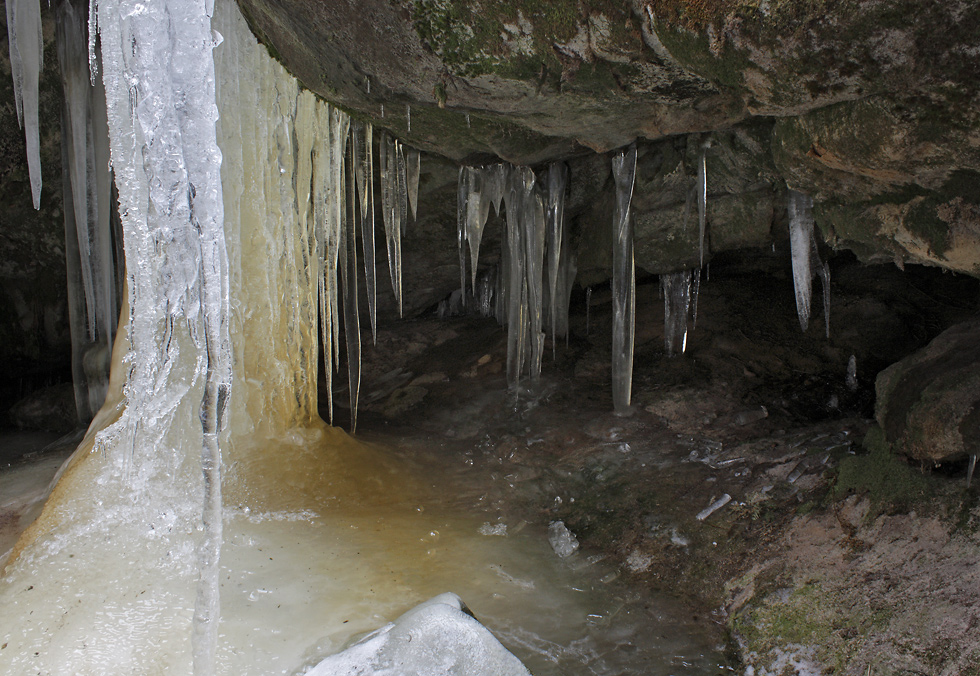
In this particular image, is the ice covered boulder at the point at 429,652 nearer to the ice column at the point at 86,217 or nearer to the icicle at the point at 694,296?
the ice column at the point at 86,217

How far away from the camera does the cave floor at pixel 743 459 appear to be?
305cm

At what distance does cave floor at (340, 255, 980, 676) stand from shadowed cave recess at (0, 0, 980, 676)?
0.03 metres

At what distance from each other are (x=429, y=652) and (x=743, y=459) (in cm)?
286

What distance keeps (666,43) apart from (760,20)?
468 millimetres

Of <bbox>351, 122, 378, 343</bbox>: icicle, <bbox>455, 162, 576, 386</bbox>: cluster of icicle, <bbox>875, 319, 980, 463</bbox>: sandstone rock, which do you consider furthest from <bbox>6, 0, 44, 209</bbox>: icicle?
<bbox>875, 319, 980, 463</bbox>: sandstone rock

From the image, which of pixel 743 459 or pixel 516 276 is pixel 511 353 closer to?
pixel 516 276

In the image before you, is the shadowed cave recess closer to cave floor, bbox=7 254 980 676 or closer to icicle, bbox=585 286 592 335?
cave floor, bbox=7 254 980 676

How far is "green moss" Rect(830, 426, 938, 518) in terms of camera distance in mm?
3420

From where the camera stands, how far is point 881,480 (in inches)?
142

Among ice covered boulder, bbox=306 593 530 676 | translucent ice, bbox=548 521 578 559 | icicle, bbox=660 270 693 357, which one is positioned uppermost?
icicle, bbox=660 270 693 357

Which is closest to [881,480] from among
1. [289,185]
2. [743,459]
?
[743,459]

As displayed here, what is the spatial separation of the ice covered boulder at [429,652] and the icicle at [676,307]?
14.3 feet

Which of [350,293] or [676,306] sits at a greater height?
[350,293]

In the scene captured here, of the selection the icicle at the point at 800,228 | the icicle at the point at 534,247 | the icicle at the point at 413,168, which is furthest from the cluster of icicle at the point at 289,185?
the icicle at the point at 800,228
